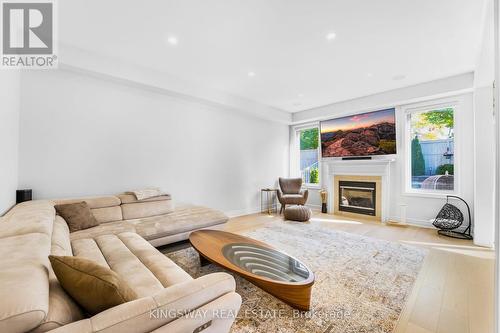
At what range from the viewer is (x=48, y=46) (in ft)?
9.49

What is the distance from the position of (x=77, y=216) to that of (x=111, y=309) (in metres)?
2.33

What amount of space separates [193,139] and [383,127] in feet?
14.0

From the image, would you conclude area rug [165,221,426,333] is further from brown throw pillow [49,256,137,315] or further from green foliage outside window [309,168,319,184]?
green foliage outside window [309,168,319,184]

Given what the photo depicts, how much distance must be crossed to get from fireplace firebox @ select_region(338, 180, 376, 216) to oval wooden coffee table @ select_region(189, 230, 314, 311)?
3827mm

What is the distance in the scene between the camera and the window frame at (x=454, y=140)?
405 cm

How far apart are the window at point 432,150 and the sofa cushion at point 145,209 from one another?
5005 mm

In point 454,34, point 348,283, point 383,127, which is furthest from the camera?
point 383,127

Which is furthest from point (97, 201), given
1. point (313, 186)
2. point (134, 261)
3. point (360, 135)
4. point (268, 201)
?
point (360, 135)

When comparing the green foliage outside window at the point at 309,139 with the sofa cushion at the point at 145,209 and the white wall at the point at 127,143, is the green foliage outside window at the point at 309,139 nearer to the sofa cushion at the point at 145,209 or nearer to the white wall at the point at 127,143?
the white wall at the point at 127,143

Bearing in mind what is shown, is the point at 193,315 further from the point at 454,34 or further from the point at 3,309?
the point at 454,34

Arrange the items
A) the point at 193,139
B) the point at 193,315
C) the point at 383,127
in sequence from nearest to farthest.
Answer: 1. the point at 193,315
2. the point at 193,139
3. the point at 383,127

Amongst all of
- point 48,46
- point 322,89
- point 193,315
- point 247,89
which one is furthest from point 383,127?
point 48,46

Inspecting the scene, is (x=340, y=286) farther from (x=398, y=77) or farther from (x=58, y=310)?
(x=398, y=77)

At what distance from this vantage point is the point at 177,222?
10.1 feet
